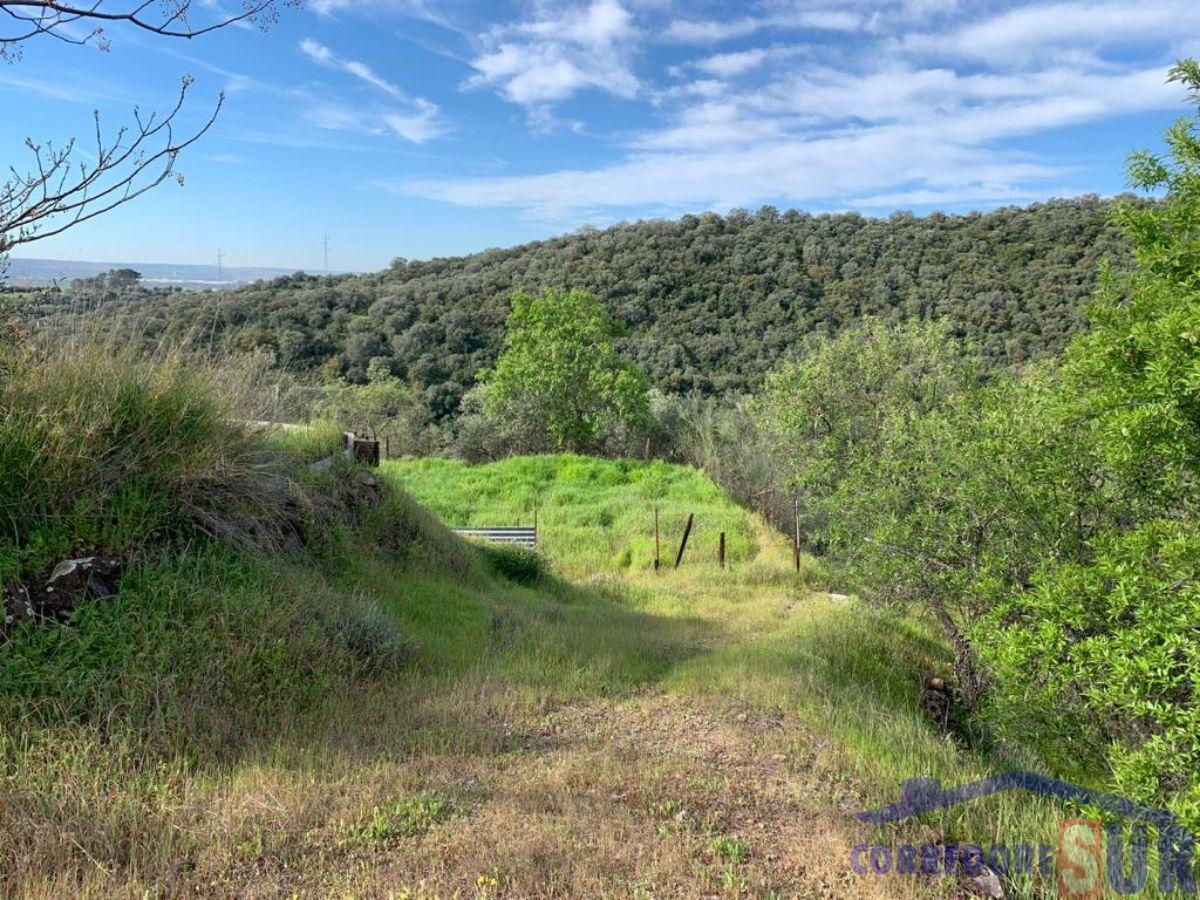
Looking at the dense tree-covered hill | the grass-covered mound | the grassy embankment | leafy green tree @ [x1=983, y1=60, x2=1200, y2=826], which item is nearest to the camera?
the grassy embankment

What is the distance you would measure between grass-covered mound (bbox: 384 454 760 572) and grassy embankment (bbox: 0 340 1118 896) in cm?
674

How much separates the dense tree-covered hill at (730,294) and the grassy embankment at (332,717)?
2656 centimetres

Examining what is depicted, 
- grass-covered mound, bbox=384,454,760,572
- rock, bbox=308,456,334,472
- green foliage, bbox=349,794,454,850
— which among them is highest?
rock, bbox=308,456,334,472

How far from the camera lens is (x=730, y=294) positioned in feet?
150

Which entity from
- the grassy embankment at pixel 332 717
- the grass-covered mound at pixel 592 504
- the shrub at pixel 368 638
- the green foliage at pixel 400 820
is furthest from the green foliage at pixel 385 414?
the green foliage at pixel 400 820

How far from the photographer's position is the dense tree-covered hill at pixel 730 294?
36.2 metres

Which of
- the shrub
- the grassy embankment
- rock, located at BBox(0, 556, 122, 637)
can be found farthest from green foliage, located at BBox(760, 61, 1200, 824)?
rock, located at BBox(0, 556, 122, 637)

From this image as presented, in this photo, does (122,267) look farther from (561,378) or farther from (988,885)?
(561,378)

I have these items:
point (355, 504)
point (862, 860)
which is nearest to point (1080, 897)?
point (862, 860)

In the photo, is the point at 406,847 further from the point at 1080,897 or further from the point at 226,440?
the point at 226,440

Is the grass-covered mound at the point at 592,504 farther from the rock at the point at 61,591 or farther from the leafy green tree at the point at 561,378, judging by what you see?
the rock at the point at 61,591

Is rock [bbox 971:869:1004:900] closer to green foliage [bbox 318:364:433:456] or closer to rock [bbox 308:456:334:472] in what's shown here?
rock [bbox 308:456:334:472]

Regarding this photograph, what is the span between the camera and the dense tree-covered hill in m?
36.2

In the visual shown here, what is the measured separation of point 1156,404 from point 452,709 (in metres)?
4.76
